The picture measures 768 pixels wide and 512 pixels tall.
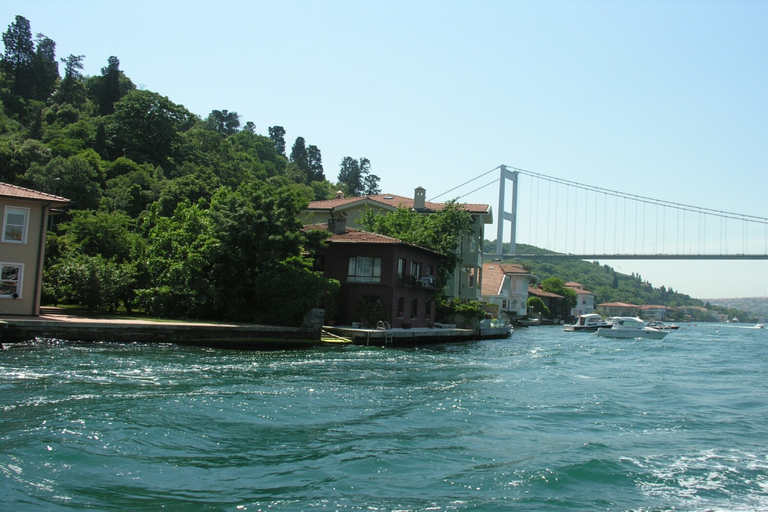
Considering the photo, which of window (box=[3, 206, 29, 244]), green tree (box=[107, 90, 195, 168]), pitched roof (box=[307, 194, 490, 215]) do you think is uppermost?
green tree (box=[107, 90, 195, 168])

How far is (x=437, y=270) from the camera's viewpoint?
135 feet

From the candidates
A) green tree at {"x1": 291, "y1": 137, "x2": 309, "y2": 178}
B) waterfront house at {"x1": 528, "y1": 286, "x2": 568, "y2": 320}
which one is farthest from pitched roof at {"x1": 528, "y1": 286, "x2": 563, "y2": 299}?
green tree at {"x1": 291, "y1": 137, "x2": 309, "y2": 178}

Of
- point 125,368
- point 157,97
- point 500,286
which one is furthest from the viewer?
point 157,97

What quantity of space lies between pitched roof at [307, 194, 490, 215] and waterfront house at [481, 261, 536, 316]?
18.4m

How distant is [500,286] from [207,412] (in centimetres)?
5955

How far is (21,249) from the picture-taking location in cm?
2384

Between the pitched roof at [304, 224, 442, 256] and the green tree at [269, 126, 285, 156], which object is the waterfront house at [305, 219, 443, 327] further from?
the green tree at [269, 126, 285, 156]

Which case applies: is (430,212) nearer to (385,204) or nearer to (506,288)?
(385,204)

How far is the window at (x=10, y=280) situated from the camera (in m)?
23.5

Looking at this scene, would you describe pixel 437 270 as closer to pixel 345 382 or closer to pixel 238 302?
pixel 238 302

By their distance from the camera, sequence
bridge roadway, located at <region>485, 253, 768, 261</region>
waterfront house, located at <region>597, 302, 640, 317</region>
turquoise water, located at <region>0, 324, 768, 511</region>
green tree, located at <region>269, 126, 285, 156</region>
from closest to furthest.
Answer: turquoise water, located at <region>0, 324, 768, 511</region> → bridge roadway, located at <region>485, 253, 768, 261</region> → waterfront house, located at <region>597, 302, 640, 317</region> → green tree, located at <region>269, 126, 285, 156</region>

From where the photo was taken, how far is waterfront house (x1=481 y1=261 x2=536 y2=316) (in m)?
69.8

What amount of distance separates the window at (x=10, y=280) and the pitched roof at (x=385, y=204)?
2204cm

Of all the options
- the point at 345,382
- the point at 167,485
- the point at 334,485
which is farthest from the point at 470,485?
the point at 345,382
